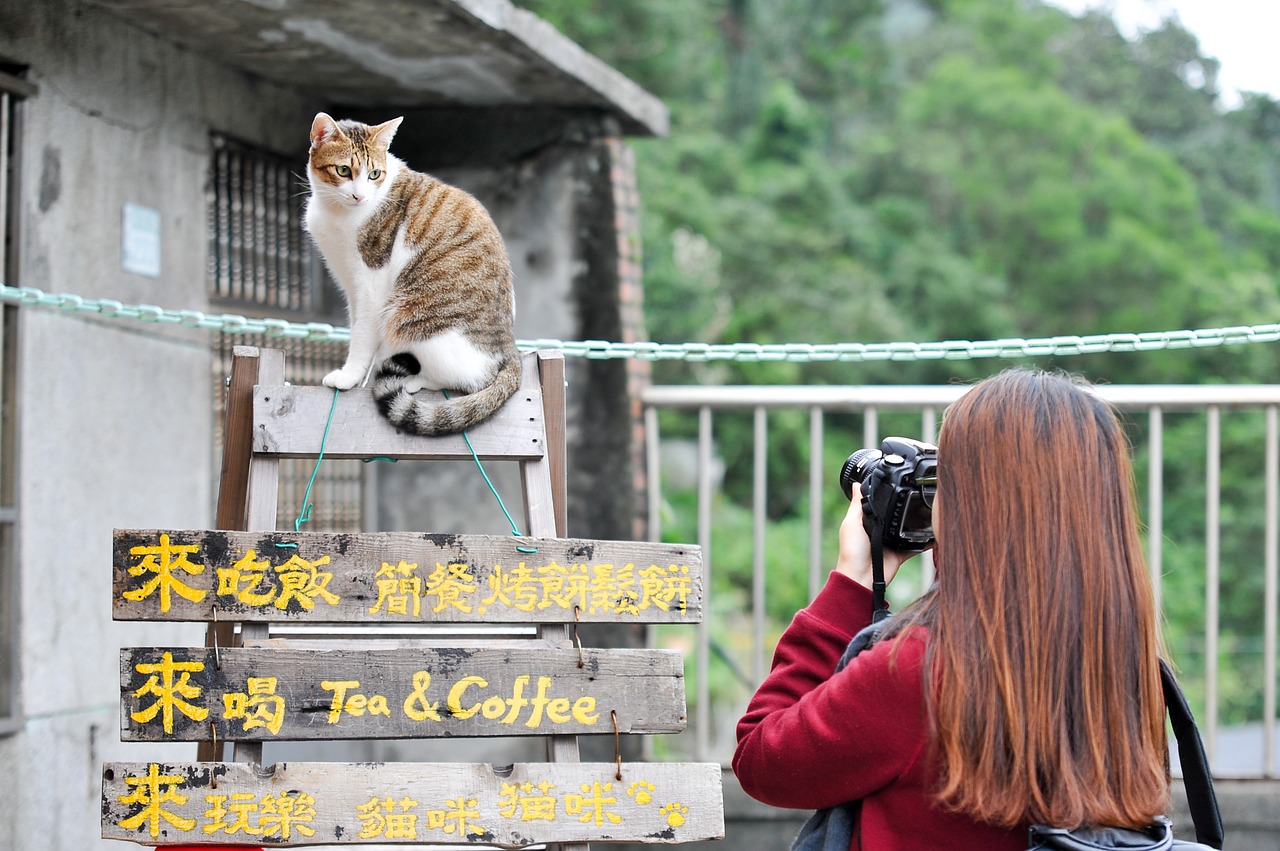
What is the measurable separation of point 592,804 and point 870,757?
2.20ft

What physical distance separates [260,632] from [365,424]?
41cm

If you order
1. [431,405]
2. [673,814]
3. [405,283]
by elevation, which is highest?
[405,283]

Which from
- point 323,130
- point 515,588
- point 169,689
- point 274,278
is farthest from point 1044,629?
point 274,278

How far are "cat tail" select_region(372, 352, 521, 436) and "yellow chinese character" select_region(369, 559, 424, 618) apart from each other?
28 cm

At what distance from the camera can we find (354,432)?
207 centimetres

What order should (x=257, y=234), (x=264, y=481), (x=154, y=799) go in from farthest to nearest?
(x=257, y=234) → (x=264, y=481) → (x=154, y=799)

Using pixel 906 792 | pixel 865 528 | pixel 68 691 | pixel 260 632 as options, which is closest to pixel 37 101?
pixel 68 691

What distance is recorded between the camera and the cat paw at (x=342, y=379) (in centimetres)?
209

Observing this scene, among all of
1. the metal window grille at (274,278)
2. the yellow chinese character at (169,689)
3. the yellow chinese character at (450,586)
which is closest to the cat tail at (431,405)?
the yellow chinese character at (450,586)

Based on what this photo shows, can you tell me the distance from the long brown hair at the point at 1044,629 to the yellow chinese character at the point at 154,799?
1157mm

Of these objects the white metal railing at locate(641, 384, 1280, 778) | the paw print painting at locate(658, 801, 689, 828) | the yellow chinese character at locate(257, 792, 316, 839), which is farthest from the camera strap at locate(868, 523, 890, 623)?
the white metal railing at locate(641, 384, 1280, 778)

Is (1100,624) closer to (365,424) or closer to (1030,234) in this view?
(365,424)

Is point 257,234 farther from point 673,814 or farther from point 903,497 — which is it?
point 903,497

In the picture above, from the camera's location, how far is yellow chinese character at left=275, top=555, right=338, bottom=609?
1.88 metres
